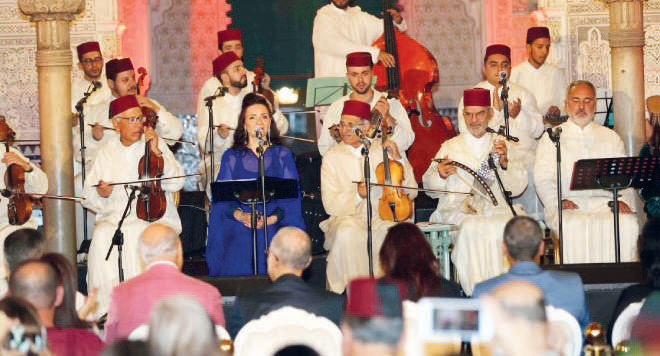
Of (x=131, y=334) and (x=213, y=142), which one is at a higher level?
(x=213, y=142)

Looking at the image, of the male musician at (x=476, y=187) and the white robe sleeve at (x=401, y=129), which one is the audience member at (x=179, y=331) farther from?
the white robe sleeve at (x=401, y=129)

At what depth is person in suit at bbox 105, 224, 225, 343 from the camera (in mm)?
6738

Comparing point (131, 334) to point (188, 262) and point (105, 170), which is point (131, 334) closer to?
point (105, 170)

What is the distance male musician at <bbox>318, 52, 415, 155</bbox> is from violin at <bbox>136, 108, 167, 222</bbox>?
161 cm

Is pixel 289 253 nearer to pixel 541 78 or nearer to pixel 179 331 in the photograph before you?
pixel 179 331

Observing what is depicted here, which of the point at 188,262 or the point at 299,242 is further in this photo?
A: the point at 188,262

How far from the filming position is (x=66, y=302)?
6418 millimetres

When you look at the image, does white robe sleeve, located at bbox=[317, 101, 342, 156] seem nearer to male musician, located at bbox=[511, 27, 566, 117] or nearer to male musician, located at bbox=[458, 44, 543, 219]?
male musician, located at bbox=[458, 44, 543, 219]

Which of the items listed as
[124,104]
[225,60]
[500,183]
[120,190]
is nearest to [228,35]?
[225,60]

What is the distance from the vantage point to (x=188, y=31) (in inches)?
607

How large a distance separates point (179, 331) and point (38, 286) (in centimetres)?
172

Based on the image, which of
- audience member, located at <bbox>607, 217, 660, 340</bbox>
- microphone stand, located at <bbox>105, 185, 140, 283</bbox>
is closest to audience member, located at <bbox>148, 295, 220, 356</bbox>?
audience member, located at <bbox>607, 217, 660, 340</bbox>

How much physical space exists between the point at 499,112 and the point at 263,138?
2.36 metres

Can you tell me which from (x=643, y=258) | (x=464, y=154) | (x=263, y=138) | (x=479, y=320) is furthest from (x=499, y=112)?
(x=479, y=320)
